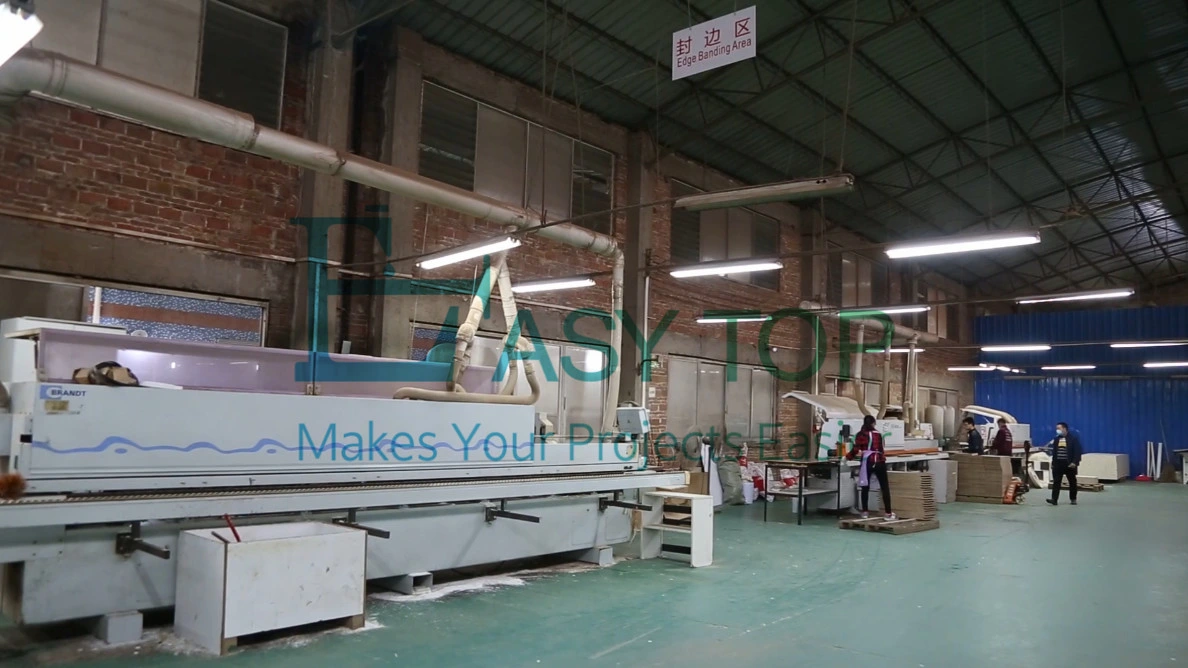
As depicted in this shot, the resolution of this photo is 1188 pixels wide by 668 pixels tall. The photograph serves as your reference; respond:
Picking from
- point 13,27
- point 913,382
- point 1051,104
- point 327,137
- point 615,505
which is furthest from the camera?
point 913,382

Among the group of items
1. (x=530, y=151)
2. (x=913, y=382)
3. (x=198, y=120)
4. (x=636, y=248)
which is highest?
(x=530, y=151)

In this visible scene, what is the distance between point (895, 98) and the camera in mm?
12680

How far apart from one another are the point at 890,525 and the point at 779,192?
5.69 meters

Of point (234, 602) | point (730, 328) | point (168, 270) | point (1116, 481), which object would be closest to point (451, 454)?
Result: point (234, 602)

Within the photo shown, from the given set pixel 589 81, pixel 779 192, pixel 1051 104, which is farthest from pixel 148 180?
pixel 1051 104

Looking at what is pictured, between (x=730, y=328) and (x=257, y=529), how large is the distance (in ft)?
37.4

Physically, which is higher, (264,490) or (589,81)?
(589,81)

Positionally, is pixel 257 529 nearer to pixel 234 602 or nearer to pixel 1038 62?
pixel 234 602

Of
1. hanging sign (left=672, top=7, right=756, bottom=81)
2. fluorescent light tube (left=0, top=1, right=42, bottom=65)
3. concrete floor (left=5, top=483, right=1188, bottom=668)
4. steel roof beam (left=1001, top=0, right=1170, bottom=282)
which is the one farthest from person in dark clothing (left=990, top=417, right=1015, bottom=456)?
fluorescent light tube (left=0, top=1, right=42, bottom=65)

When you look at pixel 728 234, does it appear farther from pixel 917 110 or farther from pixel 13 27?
pixel 13 27

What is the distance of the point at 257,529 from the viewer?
502 centimetres

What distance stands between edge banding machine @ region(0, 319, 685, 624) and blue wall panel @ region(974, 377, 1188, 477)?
21.3 m

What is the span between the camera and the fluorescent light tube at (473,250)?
742 cm

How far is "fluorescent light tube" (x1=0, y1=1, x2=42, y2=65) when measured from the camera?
11.0 ft
